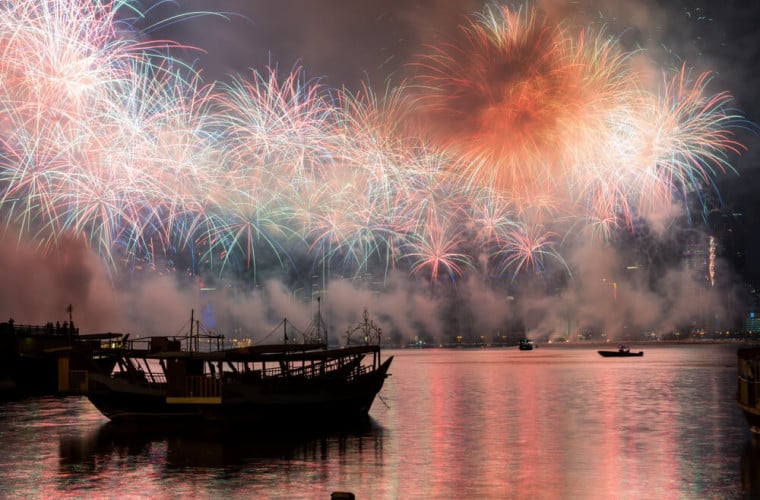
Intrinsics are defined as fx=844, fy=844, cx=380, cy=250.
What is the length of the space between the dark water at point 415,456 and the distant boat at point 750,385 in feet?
4.96

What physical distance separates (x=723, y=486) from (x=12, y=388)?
91108 millimetres

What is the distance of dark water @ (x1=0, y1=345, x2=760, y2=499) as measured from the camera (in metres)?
31.7

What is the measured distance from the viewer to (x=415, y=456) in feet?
134

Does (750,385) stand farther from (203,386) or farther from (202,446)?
(203,386)

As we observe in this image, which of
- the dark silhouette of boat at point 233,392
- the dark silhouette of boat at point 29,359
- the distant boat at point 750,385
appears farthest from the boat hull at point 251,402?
the dark silhouette of boat at point 29,359

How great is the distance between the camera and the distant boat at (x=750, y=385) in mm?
41281

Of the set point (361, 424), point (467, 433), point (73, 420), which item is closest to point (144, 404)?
point (73, 420)

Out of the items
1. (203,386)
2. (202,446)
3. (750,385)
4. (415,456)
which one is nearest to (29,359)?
(203,386)

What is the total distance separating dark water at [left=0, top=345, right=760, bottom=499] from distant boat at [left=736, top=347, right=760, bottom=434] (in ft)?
4.96

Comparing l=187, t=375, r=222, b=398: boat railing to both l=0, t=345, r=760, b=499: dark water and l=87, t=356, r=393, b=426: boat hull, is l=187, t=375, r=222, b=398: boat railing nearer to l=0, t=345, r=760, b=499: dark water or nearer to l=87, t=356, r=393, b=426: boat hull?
l=87, t=356, r=393, b=426: boat hull

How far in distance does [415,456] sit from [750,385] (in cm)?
1796

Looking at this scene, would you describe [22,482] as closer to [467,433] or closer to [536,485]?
[536,485]

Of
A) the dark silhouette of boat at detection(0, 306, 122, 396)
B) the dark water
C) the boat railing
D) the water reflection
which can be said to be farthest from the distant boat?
the dark silhouette of boat at detection(0, 306, 122, 396)

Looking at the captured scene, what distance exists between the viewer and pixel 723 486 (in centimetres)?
3158
